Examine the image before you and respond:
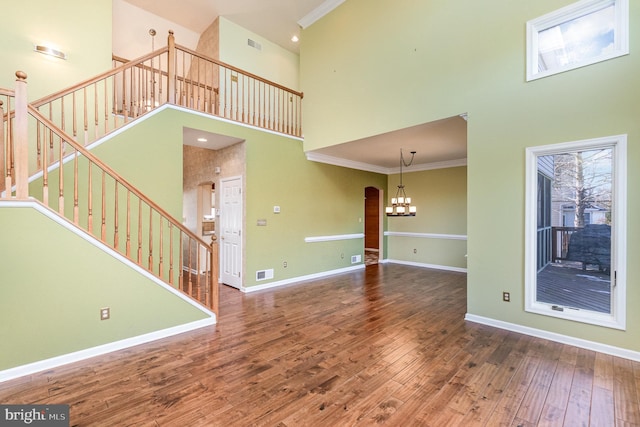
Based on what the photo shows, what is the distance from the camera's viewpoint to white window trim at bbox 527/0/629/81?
2.73m

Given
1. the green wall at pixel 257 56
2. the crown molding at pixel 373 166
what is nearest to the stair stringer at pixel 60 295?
the crown molding at pixel 373 166

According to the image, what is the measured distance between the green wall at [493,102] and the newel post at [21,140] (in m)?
4.08

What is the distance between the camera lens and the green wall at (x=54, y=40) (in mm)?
3865

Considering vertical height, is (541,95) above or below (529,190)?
above

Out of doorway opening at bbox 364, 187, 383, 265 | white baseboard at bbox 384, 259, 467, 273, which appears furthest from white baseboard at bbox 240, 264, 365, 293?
doorway opening at bbox 364, 187, 383, 265

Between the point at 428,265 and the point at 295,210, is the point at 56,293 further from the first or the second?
the point at 428,265

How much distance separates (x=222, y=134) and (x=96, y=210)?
2.17m

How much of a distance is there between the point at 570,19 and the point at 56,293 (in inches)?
233

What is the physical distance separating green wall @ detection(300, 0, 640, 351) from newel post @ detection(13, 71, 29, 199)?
4081 millimetres

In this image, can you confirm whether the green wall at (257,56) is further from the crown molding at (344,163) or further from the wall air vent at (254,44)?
the crown molding at (344,163)

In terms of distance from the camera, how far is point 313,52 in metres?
5.77

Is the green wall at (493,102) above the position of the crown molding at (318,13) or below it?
below

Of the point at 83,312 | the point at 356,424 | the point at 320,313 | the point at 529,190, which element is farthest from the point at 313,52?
the point at 356,424

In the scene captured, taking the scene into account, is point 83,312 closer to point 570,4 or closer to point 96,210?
point 96,210
